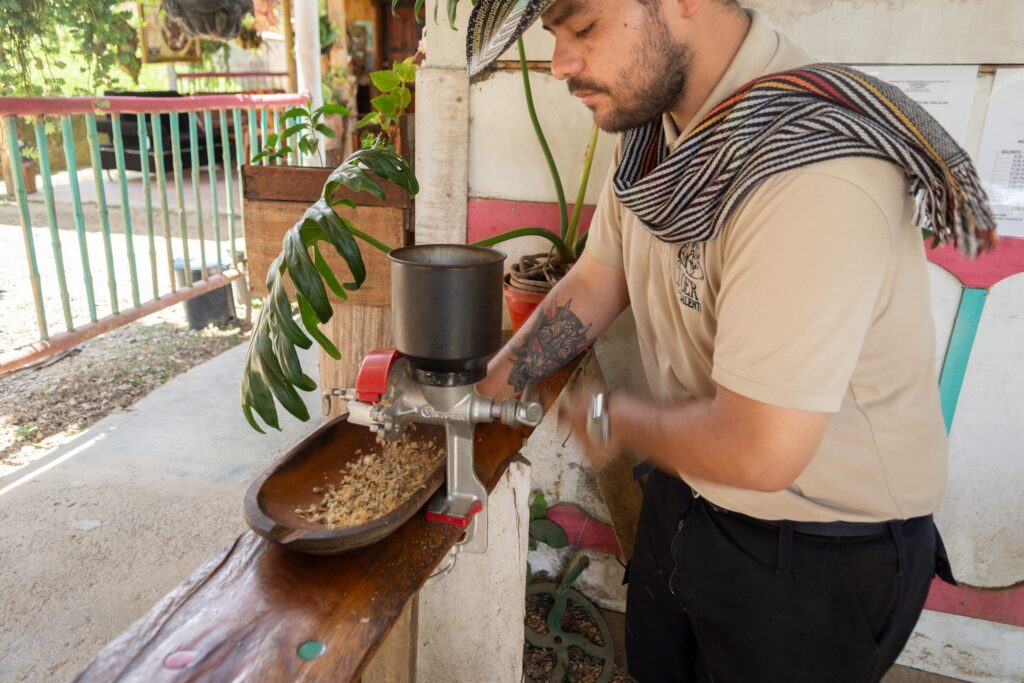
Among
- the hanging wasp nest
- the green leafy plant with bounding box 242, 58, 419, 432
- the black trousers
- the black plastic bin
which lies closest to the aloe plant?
the green leafy plant with bounding box 242, 58, 419, 432

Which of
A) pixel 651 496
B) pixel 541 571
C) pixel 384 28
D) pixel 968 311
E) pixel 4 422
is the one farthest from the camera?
pixel 384 28

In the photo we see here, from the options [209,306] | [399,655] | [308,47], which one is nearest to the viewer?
[399,655]

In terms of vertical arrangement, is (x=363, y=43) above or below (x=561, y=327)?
above

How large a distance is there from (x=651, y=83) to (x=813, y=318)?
43cm

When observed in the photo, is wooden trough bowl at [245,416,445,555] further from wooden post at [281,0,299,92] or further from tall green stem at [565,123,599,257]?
wooden post at [281,0,299,92]

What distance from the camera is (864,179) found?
2.87ft

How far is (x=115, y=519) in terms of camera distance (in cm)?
253

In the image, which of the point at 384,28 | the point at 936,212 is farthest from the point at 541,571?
the point at 384,28

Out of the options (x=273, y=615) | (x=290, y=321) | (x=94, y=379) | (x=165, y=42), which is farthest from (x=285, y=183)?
(x=165, y=42)

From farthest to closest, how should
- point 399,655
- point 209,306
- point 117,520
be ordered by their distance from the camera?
point 209,306 < point 117,520 < point 399,655

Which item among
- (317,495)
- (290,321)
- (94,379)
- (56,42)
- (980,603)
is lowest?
(94,379)

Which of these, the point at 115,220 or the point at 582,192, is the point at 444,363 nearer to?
the point at 582,192

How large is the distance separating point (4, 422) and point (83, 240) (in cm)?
90

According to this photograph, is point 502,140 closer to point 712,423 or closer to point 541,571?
point 712,423
